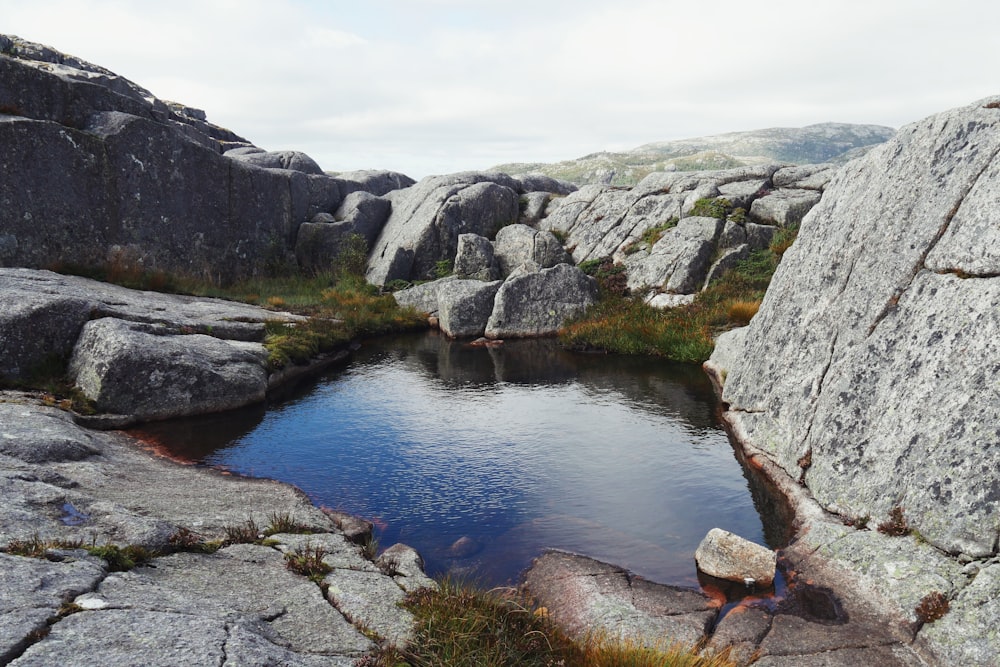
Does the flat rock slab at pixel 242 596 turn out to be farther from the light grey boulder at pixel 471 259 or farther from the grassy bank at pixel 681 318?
the light grey boulder at pixel 471 259

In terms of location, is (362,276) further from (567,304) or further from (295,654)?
(295,654)

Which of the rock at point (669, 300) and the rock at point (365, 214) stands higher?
the rock at point (365, 214)

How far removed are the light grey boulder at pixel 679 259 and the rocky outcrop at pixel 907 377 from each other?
14844 mm

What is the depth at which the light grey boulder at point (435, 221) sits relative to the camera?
39281mm

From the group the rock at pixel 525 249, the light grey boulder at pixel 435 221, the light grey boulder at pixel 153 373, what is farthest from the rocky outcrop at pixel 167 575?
the light grey boulder at pixel 435 221

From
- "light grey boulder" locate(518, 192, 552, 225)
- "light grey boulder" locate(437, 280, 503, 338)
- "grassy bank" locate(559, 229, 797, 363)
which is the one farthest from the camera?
"light grey boulder" locate(518, 192, 552, 225)

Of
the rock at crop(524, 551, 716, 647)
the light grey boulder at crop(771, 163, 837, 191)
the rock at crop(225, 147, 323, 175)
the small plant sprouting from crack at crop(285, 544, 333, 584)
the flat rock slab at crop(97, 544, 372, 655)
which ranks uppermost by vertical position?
the rock at crop(225, 147, 323, 175)

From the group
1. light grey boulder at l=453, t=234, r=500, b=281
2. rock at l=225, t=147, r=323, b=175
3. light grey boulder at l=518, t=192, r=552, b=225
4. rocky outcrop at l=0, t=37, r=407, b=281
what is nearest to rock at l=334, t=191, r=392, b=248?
rocky outcrop at l=0, t=37, r=407, b=281

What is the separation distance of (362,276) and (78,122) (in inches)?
636

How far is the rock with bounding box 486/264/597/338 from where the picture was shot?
3105 cm

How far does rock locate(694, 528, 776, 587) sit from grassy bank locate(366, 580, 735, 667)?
2.29m

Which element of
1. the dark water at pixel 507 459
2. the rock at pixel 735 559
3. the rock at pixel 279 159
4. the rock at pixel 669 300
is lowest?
the dark water at pixel 507 459

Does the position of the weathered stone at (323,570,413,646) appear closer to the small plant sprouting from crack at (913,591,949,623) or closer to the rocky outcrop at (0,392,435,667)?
the rocky outcrop at (0,392,435,667)

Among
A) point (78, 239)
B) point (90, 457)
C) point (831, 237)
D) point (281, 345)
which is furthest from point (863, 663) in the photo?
point (78, 239)
